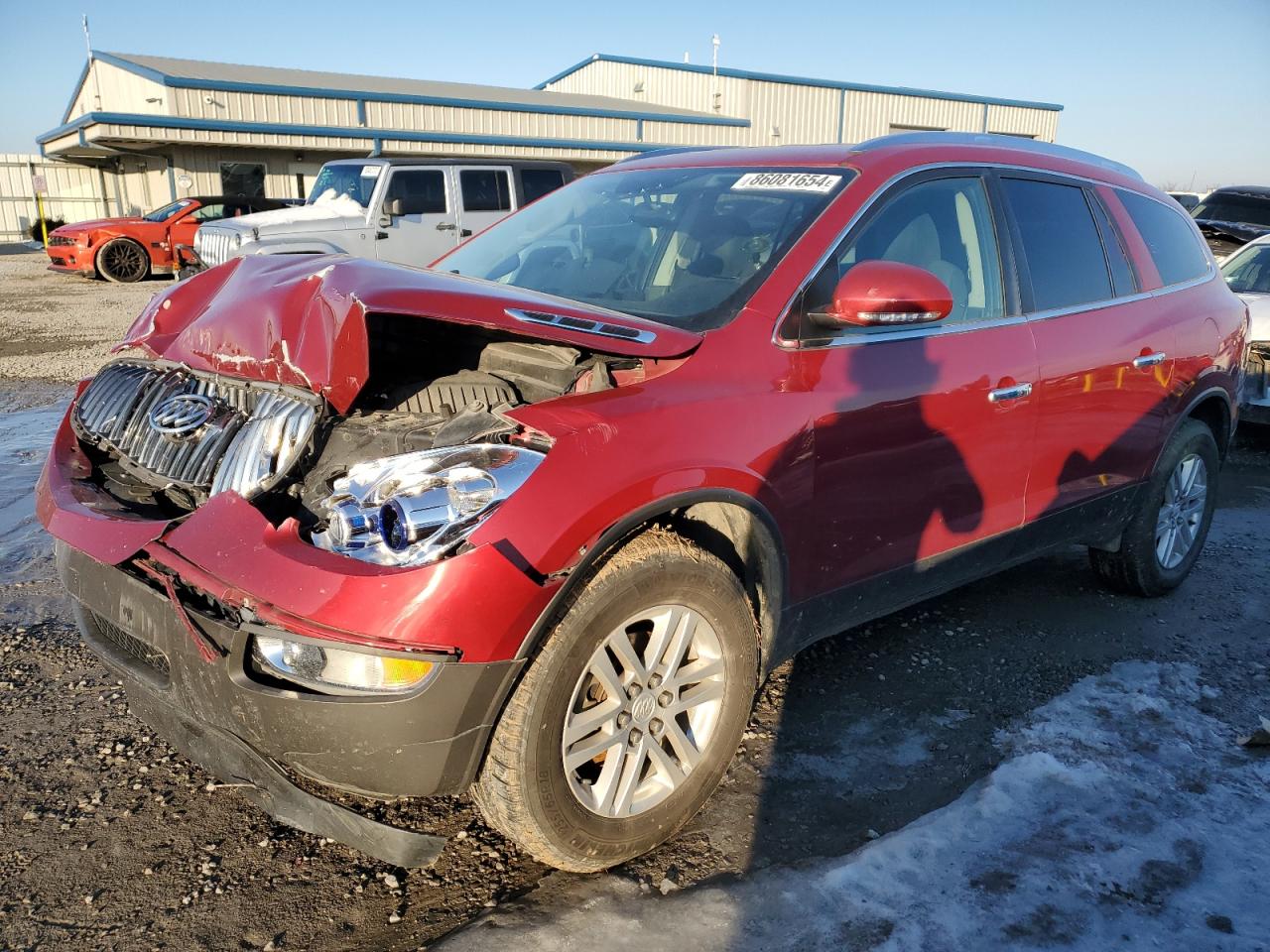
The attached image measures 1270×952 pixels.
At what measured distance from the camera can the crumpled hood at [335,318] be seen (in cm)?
237

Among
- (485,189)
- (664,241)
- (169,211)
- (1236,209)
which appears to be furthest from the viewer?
(169,211)

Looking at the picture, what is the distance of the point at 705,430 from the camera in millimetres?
2465

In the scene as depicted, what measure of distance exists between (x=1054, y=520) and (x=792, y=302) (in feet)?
5.52

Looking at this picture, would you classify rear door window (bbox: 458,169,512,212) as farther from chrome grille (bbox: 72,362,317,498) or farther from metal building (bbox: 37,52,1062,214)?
metal building (bbox: 37,52,1062,214)

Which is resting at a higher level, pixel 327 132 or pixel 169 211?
pixel 327 132

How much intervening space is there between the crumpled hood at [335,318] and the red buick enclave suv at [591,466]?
0.01 m

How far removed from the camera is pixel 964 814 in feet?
9.07

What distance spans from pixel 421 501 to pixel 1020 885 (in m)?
1.83

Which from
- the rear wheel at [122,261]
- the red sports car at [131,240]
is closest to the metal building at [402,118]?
the red sports car at [131,240]

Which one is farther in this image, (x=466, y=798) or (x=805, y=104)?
(x=805, y=104)

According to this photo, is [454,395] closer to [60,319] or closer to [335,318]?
[335,318]

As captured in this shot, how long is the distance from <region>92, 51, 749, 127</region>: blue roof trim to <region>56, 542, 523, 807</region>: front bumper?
24.8 metres

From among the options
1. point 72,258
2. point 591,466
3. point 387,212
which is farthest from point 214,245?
point 591,466

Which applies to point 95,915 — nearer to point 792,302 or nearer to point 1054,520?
point 792,302
